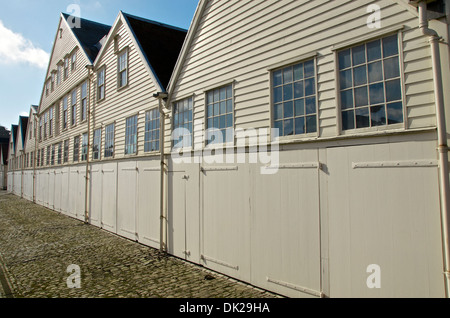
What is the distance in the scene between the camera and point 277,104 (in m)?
6.62

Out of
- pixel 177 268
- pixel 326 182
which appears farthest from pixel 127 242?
pixel 326 182

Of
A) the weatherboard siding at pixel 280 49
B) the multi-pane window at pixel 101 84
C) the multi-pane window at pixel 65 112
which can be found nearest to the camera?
the weatherboard siding at pixel 280 49

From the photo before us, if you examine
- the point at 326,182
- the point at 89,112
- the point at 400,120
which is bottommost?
the point at 326,182

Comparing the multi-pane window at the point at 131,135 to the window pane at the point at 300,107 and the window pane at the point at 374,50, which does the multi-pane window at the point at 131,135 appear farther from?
the window pane at the point at 374,50

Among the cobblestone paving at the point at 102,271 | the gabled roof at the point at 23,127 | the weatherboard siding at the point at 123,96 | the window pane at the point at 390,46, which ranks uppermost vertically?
the gabled roof at the point at 23,127

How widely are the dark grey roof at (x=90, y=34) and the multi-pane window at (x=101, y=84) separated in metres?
3.04

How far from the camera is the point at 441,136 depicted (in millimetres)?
4176

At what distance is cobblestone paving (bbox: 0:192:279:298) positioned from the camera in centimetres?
670

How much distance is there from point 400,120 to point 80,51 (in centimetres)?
1955

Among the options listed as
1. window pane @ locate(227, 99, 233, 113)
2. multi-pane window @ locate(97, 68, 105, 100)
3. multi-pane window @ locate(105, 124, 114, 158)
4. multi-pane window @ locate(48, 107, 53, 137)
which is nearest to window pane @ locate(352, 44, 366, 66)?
window pane @ locate(227, 99, 233, 113)

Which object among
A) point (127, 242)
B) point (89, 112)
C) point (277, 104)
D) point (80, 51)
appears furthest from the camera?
point (80, 51)

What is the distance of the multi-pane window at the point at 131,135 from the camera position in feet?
40.4

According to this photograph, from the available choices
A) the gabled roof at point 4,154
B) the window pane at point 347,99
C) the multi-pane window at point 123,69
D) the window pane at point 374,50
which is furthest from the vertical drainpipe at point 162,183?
the gabled roof at point 4,154
